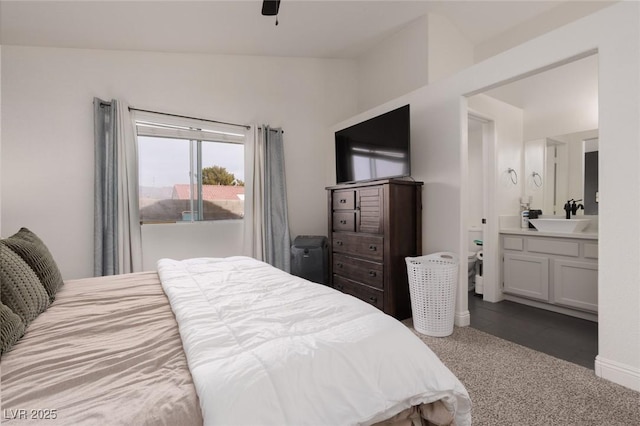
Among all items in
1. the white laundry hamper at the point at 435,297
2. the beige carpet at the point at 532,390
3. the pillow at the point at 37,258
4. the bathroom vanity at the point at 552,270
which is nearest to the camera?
the pillow at the point at 37,258

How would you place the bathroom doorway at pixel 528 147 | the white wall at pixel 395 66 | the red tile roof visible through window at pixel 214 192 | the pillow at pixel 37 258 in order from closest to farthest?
the pillow at pixel 37 258 < the bathroom doorway at pixel 528 147 < the white wall at pixel 395 66 < the red tile roof visible through window at pixel 214 192

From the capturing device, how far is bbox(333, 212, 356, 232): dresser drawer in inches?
124

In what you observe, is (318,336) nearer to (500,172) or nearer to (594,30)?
(594,30)

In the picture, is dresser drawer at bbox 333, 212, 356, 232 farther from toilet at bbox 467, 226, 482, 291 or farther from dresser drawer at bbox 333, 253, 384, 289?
toilet at bbox 467, 226, 482, 291

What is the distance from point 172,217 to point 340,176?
1.96m

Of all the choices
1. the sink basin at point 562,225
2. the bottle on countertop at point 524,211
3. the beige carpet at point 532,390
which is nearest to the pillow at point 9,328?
the beige carpet at point 532,390

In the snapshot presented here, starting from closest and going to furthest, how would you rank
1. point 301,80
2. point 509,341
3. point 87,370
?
point 87,370 → point 509,341 → point 301,80

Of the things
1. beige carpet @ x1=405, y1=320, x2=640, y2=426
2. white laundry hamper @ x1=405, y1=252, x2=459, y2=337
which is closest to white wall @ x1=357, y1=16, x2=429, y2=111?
white laundry hamper @ x1=405, y1=252, x2=459, y2=337

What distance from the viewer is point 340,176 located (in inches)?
143

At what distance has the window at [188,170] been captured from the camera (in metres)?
3.22

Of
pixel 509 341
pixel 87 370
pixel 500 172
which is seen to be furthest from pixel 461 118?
pixel 87 370

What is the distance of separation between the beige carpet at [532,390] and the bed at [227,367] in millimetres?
796

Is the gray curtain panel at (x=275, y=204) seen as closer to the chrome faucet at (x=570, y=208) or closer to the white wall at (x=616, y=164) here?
the white wall at (x=616, y=164)

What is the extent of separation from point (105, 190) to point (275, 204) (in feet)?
5.72
